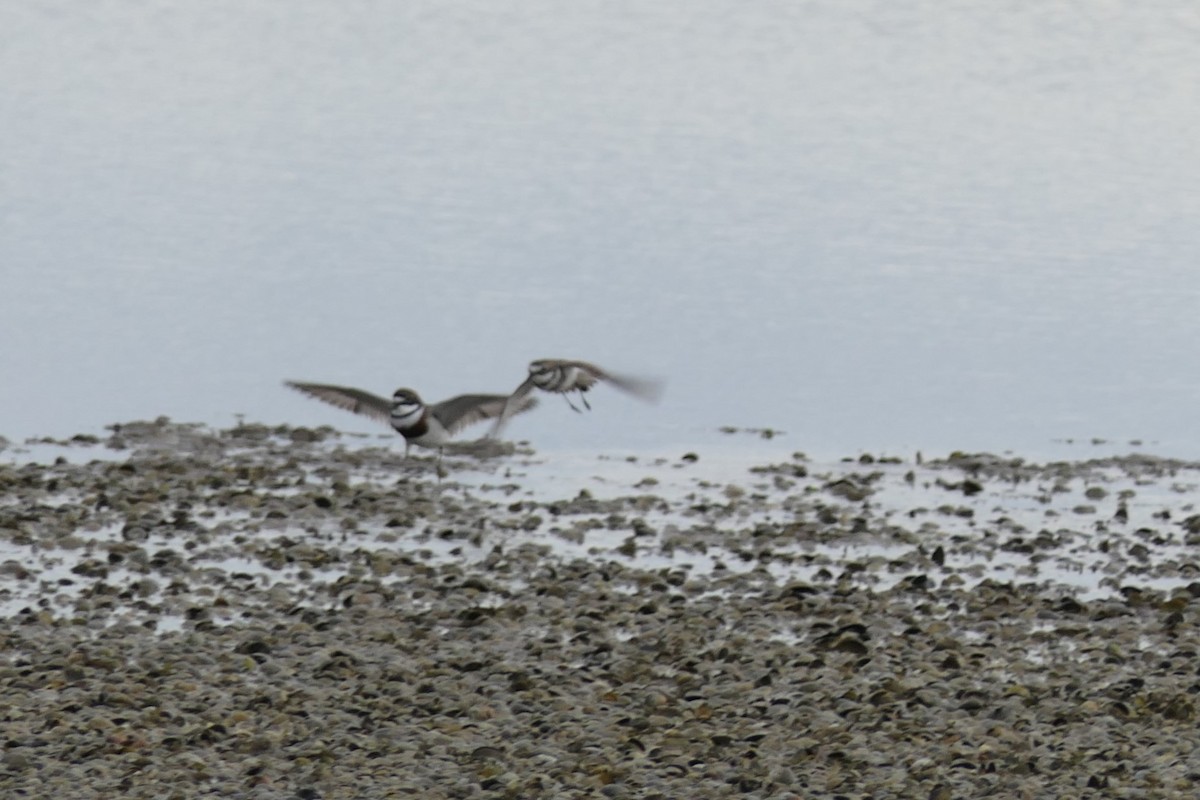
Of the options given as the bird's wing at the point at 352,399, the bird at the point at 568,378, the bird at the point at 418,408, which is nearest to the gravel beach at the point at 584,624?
the bird at the point at 418,408

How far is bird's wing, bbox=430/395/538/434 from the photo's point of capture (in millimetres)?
18531

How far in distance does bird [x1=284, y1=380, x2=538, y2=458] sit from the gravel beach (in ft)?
1.61

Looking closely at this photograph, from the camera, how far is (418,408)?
18.7m

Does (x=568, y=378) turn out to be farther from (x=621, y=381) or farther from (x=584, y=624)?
(x=584, y=624)

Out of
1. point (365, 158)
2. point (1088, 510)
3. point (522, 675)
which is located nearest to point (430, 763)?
point (522, 675)

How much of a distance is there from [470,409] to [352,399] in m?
0.98

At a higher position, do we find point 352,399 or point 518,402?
point 518,402

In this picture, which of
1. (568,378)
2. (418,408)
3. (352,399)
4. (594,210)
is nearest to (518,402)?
(568,378)

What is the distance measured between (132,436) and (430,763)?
30.6 ft

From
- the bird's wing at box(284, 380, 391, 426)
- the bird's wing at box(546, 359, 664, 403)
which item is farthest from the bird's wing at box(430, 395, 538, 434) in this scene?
the bird's wing at box(546, 359, 664, 403)

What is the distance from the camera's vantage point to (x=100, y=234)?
29094 millimetres

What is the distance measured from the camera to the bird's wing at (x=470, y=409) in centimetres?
1853

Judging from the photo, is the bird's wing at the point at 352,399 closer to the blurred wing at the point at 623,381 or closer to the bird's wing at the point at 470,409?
the bird's wing at the point at 470,409

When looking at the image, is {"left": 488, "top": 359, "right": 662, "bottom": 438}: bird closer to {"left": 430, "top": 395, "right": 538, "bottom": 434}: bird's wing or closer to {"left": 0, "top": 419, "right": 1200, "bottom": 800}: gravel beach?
{"left": 430, "top": 395, "right": 538, "bottom": 434}: bird's wing
